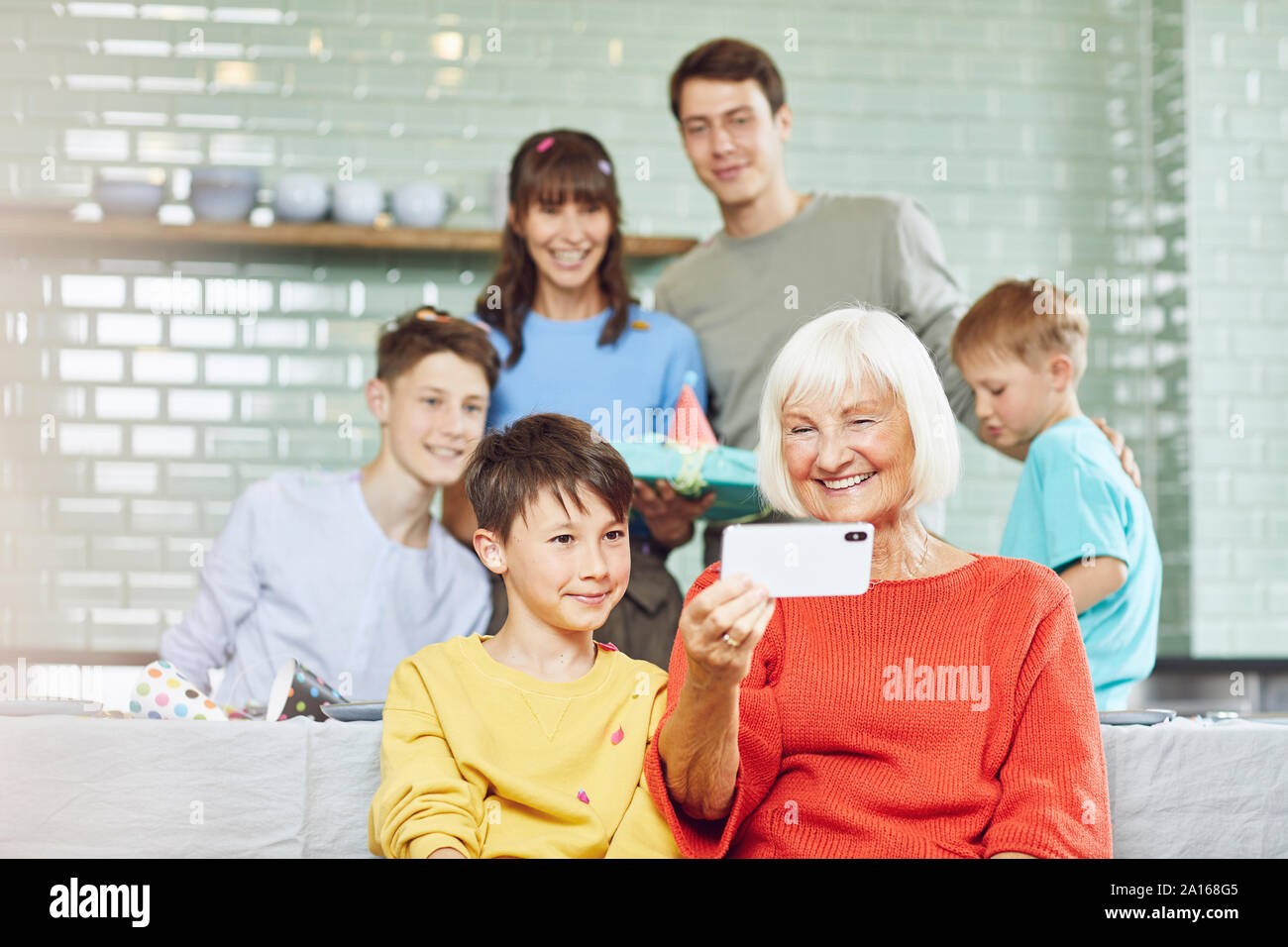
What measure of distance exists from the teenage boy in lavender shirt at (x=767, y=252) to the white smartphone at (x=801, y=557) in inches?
65.6

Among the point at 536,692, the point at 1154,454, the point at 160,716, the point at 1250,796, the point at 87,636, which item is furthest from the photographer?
the point at 1154,454

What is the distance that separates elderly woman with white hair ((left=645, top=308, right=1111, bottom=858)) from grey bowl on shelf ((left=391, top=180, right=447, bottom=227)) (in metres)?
3.05

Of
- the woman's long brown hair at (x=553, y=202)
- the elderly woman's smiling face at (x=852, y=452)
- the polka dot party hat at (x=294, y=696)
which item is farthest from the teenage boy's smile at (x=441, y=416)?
the elderly woman's smiling face at (x=852, y=452)

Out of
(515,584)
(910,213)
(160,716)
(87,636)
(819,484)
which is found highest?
(910,213)

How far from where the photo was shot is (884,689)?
59.1 inches

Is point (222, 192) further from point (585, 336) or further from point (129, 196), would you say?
point (585, 336)

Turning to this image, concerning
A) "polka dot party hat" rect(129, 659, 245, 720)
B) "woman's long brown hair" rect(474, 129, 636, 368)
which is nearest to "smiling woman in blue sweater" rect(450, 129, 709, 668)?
"woman's long brown hair" rect(474, 129, 636, 368)

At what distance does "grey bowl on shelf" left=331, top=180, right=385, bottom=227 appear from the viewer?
432 cm

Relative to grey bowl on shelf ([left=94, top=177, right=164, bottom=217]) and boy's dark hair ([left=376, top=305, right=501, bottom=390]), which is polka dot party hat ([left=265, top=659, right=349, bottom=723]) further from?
grey bowl on shelf ([left=94, top=177, right=164, bottom=217])

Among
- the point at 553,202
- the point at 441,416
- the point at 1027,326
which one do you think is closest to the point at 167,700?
the point at 441,416

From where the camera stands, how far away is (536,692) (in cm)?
165

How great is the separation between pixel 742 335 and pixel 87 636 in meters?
2.71
